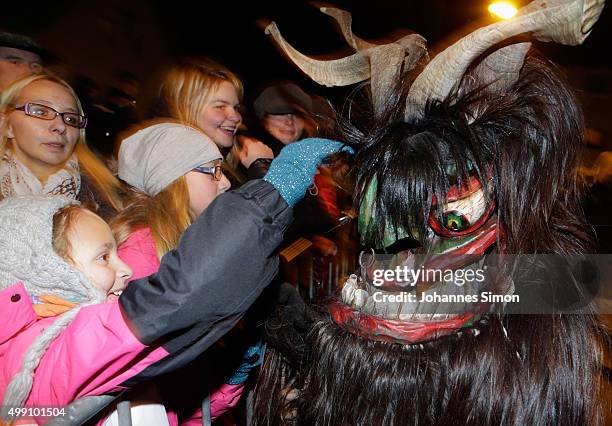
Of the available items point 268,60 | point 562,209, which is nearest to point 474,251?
point 562,209

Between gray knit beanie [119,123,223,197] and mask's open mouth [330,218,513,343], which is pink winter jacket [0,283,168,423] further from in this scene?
gray knit beanie [119,123,223,197]

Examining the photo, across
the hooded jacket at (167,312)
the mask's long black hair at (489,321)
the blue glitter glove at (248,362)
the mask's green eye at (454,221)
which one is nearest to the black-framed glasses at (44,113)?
the hooded jacket at (167,312)

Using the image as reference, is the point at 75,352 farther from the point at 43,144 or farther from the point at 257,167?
the point at 257,167

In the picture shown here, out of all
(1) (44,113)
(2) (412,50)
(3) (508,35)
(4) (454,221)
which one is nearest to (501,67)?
(3) (508,35)

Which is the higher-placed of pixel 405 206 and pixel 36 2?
pixel 36 2

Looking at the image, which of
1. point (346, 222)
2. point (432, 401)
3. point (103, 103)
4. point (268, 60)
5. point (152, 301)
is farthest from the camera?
point (268, 60)

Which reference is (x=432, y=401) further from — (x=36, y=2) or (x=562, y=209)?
(x=36, y=2)

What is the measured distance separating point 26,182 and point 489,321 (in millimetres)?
1555

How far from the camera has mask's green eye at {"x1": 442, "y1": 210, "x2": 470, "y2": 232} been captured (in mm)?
1258

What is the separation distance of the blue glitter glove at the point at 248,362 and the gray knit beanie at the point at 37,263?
625 mm

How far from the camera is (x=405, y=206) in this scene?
1.27 meters

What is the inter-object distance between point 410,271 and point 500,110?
1.51 feet

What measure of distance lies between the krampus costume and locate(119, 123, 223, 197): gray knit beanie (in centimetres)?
60

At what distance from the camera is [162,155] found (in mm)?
1708
